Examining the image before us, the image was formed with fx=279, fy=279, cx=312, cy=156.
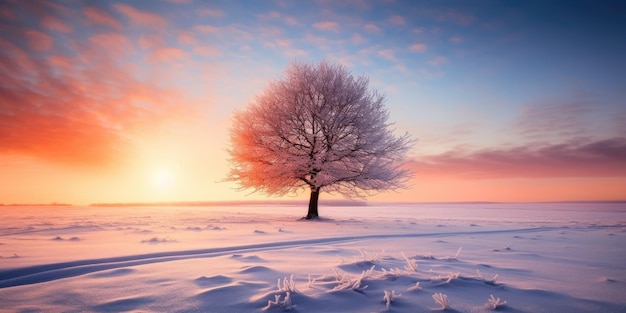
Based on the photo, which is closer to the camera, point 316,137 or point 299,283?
point 299,283

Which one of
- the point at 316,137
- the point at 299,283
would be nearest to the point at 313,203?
the point at 316,137

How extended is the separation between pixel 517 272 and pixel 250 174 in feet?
41.2

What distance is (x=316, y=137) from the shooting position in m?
14.5

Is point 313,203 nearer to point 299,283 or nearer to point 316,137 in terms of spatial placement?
point 316,137

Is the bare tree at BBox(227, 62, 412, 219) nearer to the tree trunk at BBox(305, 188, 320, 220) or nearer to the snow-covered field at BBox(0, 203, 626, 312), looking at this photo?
the tree trunk at BBox(305, 188, 320, 220)

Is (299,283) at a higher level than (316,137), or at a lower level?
lower

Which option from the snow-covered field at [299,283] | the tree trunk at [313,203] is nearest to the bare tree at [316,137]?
the tree trunk at [313,203]

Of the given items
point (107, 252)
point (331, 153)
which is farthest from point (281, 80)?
point (107, 252)

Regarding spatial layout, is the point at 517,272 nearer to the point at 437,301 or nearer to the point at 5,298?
the point at 437,301

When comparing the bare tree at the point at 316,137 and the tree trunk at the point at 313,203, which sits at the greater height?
the bare tree at the point at 316,137

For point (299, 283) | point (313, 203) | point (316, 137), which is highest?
point (316, 137)

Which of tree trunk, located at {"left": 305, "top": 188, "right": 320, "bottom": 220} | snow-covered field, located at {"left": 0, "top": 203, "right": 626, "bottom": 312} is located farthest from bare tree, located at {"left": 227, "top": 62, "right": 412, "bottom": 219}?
snow-covered field, located at {"left": 0, "top": 203, "right": 626, "bottom": 312}

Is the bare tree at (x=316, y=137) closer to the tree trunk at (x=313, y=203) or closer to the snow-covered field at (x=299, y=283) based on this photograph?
the tree trunk at (x=313, y=203)

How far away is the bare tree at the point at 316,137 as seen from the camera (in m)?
14.0
